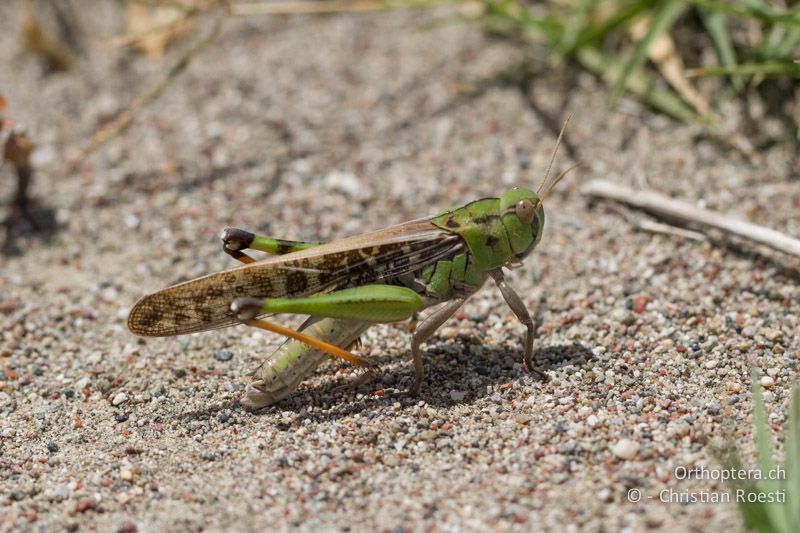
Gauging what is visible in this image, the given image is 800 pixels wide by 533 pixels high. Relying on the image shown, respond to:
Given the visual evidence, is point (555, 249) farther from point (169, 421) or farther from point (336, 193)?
point (169, 421)

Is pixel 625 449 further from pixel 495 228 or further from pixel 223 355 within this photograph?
pixel 223 355

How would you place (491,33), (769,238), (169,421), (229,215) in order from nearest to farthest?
(169,421) → (769,238) → (229,215) → (491,33)

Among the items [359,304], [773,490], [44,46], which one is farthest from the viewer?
[44,46]

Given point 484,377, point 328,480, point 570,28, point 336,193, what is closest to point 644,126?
point 570,28

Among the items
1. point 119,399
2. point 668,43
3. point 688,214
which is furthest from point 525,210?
point 668,43

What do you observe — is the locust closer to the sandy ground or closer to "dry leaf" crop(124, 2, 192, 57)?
the sandy ground

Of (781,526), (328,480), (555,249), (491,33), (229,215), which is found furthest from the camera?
(491,33)

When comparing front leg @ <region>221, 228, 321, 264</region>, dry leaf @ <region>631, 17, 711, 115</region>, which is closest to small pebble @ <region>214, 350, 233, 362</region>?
front leg @ <region>221, 228, 321, 264</region>
